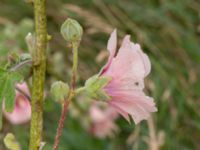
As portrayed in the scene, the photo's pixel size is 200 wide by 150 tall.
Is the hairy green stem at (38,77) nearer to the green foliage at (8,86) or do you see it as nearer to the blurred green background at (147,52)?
the green foliage at (8,86)

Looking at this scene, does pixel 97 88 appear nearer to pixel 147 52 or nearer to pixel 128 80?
pixel 128 80

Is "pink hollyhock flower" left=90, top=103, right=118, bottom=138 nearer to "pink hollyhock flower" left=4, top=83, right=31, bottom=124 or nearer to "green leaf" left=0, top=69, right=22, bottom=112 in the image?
"pink hollyhock flower" left=4, top=83, right=31, bottom=124

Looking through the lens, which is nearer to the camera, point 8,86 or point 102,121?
point 8,86

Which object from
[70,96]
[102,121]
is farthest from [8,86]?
[102,121]

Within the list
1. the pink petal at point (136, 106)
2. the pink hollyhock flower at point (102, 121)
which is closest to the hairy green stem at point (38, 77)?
the pink petal at point (136, 106)

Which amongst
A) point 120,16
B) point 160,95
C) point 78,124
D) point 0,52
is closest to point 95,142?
point 78,124

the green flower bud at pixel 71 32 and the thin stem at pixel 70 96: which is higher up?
the green flower bud at pixel 71 32
